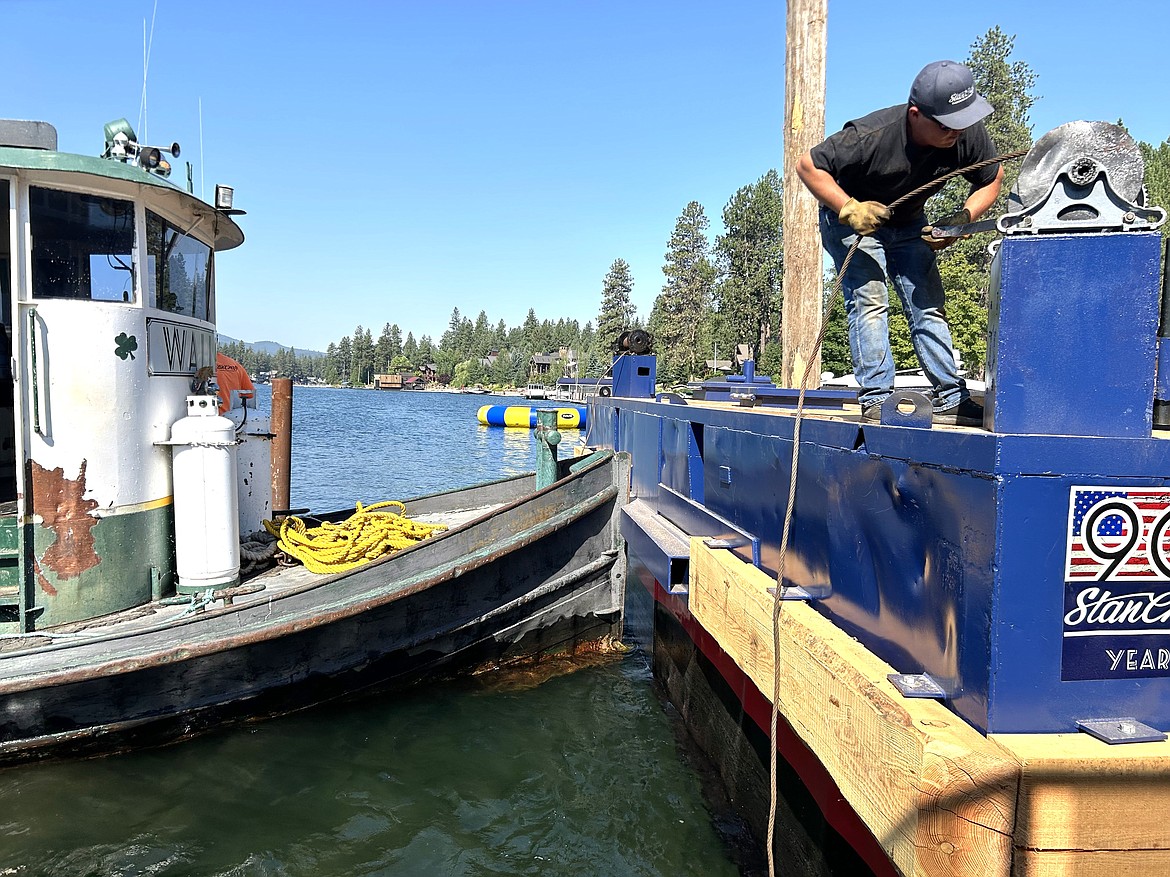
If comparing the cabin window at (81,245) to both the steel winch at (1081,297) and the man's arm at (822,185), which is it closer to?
the man's arm at (822,185)

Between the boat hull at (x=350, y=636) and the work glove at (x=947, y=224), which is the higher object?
the work glove at (x=947, y=224)

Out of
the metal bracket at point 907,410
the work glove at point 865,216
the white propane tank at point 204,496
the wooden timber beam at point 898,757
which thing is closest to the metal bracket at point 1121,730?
the wooden timber beam at point 898,757

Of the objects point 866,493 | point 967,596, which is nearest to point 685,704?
point 866,493

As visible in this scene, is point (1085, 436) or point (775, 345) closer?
point (1085, 436)

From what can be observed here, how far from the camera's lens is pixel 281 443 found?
8125 mm

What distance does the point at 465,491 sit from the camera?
8742mm

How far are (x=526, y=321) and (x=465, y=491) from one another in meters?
146

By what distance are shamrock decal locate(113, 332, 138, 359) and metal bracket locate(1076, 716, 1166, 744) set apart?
555 cm

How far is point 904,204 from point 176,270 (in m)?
5.13

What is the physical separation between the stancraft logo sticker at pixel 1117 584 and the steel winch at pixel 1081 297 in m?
0.23

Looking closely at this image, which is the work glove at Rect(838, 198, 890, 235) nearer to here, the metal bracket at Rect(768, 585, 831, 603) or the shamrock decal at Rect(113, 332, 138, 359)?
the metal bracket at Rect(768, 585, 831, 603)

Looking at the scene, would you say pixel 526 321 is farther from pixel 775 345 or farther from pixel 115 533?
pixel 115 533

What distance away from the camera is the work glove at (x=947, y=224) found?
3.29 meters

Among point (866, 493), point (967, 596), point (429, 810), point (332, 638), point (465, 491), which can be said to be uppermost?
point (866, 493)
